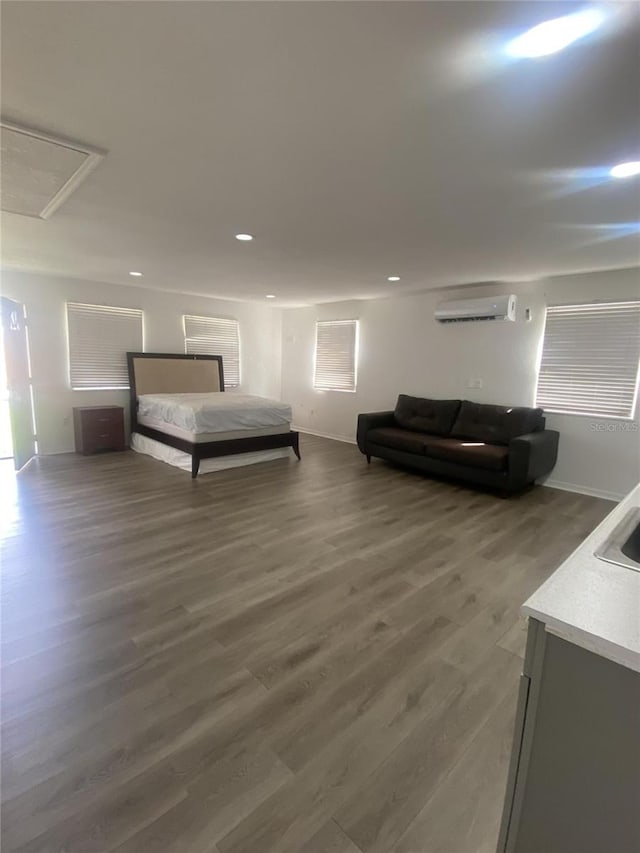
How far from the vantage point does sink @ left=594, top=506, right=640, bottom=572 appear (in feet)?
3.60

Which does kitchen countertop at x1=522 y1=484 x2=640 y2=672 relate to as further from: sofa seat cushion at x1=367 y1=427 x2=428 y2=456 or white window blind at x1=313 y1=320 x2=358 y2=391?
white window blind at x1=313 y1=320 x2=358 y2=391

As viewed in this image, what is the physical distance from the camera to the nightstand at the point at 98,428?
5266mm

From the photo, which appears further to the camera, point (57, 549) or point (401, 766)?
point (57, 549)

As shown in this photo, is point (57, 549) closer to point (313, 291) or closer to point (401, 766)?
point (401, 766)

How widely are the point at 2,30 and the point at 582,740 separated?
2.41 meters

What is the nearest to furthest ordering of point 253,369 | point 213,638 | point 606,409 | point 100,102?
point 100,102
point 213,638
point 606,409
point 253,369

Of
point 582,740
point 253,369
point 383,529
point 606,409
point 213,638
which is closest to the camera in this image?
point 582,740

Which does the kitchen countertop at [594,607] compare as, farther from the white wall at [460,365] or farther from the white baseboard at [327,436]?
the white baseboard at [327,436]

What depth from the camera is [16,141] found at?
1.71 m

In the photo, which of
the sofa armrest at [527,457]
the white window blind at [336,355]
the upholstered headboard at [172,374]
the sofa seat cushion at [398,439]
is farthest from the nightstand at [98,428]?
the sofa armrest at [527,457]

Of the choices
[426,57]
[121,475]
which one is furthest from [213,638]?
[121,475]

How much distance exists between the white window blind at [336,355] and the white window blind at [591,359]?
2.96m

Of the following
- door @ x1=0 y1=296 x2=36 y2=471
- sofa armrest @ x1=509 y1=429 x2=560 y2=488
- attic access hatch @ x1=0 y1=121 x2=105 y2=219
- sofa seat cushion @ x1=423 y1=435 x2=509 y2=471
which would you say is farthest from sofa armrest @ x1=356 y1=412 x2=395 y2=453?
door @ x1=0 y1=296 x2=36 y2=471

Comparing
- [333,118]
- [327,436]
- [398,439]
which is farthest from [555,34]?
[327,436]
